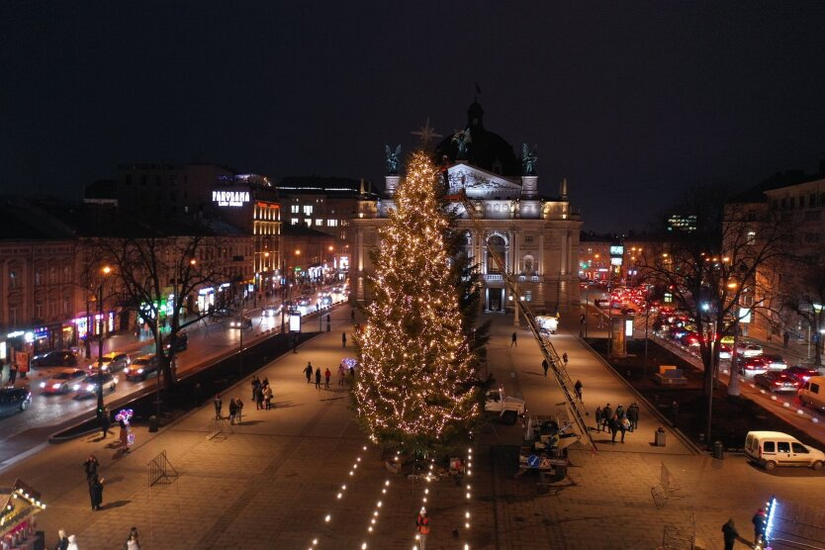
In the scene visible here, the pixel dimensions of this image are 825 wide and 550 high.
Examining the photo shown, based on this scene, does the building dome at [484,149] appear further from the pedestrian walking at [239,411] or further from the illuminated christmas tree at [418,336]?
the illuminated christmas tree at [418,336]

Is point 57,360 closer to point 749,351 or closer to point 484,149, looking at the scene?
point 749,351

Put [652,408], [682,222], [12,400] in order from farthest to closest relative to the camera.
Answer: [682,222]
[652,408]
[12,400]

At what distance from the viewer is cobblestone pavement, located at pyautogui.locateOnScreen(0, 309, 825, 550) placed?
16.8 m

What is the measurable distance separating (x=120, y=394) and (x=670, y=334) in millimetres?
43039

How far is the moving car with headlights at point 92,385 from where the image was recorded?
3291cm

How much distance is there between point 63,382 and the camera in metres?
33.8

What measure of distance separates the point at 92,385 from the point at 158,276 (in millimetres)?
26811

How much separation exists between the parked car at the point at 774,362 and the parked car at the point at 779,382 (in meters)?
6.43

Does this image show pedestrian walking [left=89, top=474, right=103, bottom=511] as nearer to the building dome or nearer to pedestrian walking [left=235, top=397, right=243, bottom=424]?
pedestrian walking [left=235, top=397, right=243, bottom=424]

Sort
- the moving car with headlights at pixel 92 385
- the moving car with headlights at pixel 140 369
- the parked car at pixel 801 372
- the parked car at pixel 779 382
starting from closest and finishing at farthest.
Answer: the moving car with headlights at pixel 92 385, the parked car at pixel 779 382, the parked car at pixel 801 372, the moving car with headlights at pixel 140 369

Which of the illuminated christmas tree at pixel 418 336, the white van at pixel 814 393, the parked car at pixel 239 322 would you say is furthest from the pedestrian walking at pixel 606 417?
the parked car at pixel 239 322

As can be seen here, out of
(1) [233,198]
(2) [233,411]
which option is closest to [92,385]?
(2) [233,411]

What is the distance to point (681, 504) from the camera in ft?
62.7

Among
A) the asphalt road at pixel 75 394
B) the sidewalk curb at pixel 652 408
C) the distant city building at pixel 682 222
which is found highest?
the distant city building at pixel 682 222
